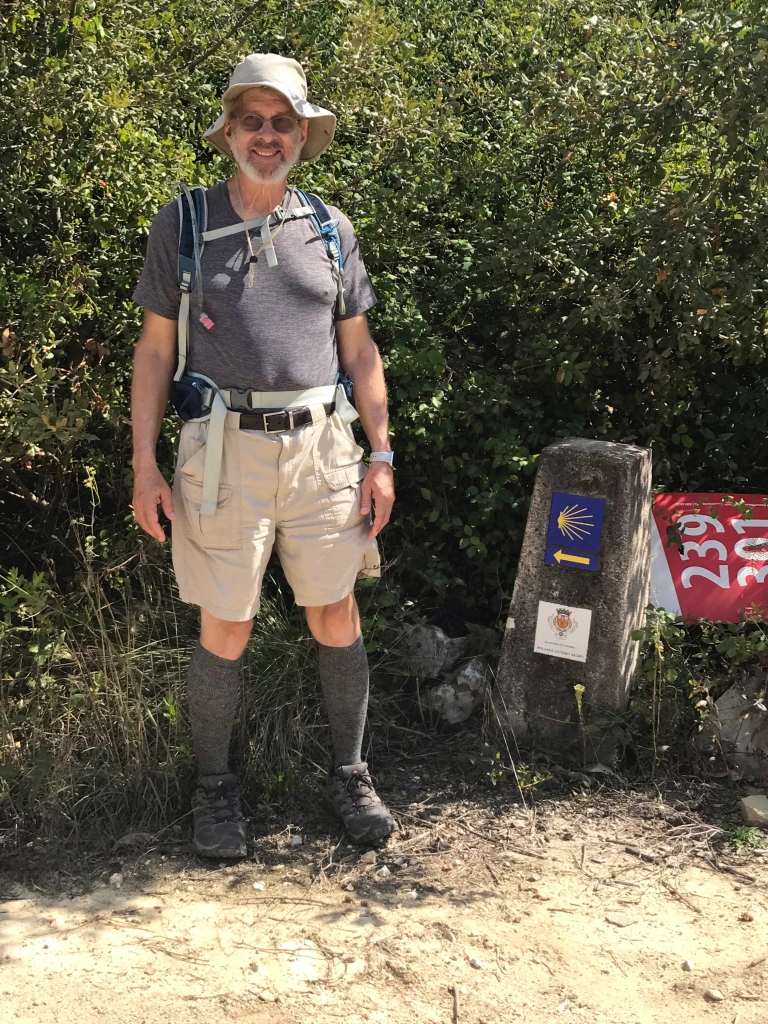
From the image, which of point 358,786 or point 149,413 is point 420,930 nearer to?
point 358,786

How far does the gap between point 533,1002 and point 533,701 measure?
133cm

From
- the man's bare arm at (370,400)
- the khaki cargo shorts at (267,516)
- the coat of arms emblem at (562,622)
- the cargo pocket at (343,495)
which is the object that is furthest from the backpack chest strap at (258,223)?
the coat of arms emblem at (562,622)

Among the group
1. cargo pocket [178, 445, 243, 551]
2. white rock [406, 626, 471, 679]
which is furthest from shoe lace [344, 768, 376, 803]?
cargo pocket [178, 445, 243, 551]

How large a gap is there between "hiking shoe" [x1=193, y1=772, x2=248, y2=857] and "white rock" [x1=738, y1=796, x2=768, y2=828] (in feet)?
5.63

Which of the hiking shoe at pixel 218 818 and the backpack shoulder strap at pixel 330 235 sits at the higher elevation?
the backpack shoulder strap at pixel 330 235

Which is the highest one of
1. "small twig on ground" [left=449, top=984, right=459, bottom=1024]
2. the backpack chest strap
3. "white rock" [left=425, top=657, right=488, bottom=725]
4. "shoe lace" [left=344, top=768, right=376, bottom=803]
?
the backpack chest strap

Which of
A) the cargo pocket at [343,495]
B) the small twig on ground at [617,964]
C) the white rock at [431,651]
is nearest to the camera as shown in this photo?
the small twig on ground at [617,964]

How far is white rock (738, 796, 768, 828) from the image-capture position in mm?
3736

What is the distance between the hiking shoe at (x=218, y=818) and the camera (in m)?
3.55

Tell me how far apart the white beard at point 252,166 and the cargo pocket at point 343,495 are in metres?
0.89

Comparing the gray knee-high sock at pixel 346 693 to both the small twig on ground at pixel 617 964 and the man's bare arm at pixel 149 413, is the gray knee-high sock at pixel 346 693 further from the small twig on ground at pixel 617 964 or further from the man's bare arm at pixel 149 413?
the small twig on ground at pixel 617 964

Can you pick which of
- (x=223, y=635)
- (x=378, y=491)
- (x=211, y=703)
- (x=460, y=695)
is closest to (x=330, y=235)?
(x=378, y=491)

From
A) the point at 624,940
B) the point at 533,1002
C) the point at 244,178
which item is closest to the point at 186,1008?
the point at 533,1002

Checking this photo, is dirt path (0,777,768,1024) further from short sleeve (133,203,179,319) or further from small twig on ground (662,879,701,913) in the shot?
short sleeve (133,203,179,319)
